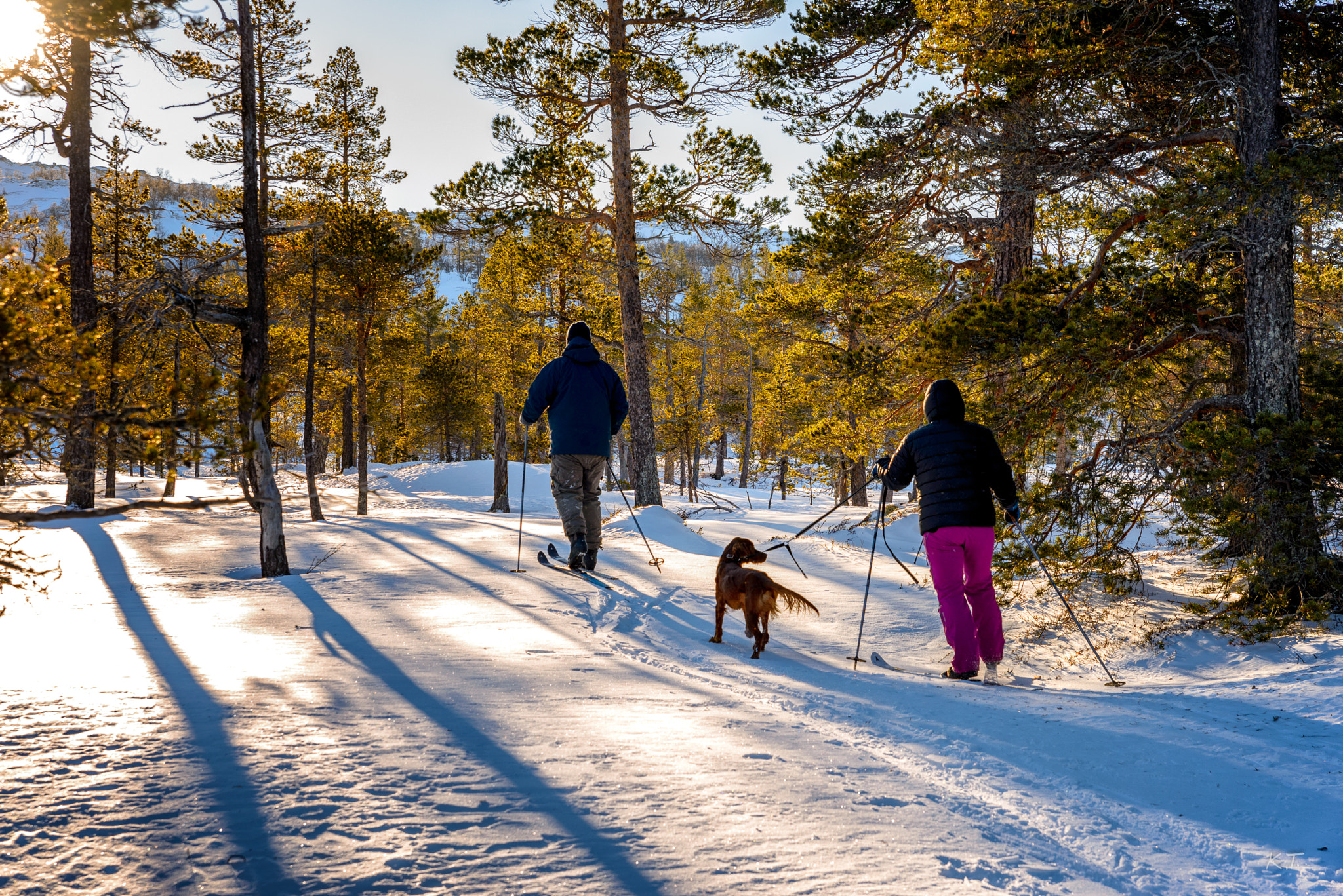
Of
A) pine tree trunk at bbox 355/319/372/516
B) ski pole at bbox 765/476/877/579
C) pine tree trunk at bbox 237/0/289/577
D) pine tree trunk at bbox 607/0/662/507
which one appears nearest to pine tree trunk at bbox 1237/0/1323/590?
ski pole at bbox 765/476/877/579

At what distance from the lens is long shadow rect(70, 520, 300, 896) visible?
1776mm

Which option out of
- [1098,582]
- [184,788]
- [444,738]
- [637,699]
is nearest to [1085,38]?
[1098,582]

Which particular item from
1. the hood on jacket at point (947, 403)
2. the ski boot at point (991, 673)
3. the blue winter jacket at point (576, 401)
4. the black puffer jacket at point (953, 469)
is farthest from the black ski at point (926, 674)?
the blue winter jacket at point (576, 401)

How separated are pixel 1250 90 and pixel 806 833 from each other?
7.09m

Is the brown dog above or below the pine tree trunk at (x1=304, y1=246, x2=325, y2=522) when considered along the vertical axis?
below

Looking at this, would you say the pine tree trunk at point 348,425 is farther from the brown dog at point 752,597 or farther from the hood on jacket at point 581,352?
the brown dog at point 752,597

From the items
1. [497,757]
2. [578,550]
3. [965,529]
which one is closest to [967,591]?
[965,529]

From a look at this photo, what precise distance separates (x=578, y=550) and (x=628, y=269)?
23.0 ft

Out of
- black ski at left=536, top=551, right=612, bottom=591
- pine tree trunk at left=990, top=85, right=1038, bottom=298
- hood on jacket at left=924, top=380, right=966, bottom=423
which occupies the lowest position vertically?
black ski at left=536, top=551, right=612, bottom=591

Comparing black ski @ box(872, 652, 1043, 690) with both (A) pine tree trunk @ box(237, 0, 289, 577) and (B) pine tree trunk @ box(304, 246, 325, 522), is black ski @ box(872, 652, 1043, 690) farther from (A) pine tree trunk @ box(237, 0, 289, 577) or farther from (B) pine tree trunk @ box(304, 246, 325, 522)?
(B) pine tree trunk @ box(304, 246, 325, 522)

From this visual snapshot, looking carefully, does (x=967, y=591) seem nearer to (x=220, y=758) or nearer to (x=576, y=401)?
(x=576, y=401)

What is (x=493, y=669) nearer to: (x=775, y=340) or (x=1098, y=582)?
(x=1098, y=582)

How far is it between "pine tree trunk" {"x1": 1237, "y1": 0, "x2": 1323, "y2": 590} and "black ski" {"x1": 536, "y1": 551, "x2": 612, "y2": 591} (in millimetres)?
5306

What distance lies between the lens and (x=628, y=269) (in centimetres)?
1282
